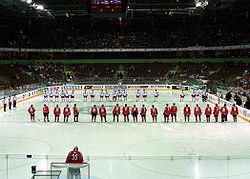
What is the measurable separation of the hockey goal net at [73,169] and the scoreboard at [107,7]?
8775mm

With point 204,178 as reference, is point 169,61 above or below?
above

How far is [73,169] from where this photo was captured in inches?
269

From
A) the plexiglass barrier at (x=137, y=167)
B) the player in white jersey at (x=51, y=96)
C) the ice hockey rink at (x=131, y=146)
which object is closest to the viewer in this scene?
the plexiglass barrier at (x=137, y=167)

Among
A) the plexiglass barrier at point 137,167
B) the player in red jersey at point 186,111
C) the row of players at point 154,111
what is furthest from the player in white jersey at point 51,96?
the plexiglass barrier at point 137,167

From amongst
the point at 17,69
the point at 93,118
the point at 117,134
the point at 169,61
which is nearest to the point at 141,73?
the point at 169,61

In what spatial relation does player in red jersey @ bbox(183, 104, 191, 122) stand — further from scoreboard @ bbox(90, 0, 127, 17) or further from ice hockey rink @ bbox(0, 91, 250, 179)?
scoreboard @ bbox(90, 0, 127, 17)

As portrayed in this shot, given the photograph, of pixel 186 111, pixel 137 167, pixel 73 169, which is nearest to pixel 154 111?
pixel 186 111

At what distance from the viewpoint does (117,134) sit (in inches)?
573

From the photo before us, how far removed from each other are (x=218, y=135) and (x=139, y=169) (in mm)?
8195

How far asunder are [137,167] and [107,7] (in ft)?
29.1

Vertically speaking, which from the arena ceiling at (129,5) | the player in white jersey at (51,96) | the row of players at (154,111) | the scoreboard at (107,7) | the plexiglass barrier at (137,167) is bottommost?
the plexiglass barrier at (137,167)

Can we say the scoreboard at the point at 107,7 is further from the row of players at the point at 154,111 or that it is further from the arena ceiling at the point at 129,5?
the arena ceiling at the point at 129,5

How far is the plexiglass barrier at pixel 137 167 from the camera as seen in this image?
7.11 meters

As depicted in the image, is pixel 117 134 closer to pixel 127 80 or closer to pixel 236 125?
pixel 236 125
